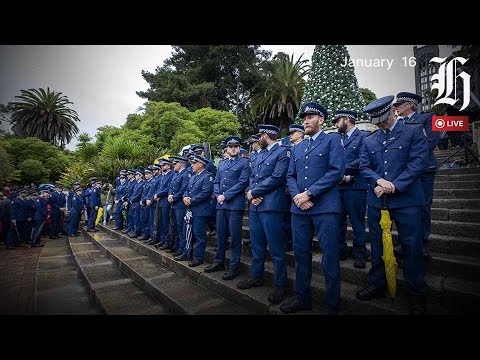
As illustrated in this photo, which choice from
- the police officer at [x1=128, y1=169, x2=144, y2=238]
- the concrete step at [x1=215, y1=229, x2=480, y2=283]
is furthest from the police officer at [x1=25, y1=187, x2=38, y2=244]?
the concrete step at [x1=215, y1=229, x2=480, y2=283]

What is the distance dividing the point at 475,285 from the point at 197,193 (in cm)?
403

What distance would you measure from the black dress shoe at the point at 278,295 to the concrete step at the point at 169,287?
0.42 metres

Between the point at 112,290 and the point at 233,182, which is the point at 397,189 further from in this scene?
the point at 112,290

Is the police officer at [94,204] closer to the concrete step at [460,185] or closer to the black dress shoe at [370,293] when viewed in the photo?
the black dress shoe at [370,293]

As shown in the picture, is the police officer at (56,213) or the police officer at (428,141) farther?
the police officer at (56,213)

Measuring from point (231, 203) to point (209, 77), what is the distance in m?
14.3

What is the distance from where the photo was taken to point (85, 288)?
17.0 ft

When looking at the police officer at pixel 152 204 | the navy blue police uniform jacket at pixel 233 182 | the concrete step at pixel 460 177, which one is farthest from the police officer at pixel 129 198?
the concrete step at pixel 460 177

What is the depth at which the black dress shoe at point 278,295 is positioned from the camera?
3016mm

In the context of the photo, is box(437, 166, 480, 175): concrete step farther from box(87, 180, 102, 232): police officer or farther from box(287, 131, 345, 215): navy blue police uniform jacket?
box(87, 180, 102, 232): police officer

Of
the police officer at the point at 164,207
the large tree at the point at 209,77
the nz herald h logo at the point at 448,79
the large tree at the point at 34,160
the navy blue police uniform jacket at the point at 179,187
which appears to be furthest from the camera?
the large tree at the point at 34,160

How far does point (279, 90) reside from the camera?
17297 millimetres

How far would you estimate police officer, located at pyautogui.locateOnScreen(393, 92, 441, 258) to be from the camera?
124 inches
